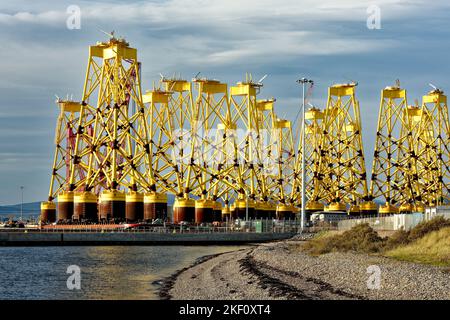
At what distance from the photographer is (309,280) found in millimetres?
45531

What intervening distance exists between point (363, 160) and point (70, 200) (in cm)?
6054

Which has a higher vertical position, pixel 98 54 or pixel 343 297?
pixel 98 54

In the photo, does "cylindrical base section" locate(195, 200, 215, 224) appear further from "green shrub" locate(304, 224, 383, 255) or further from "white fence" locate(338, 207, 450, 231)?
"green shrub" locate(304, 224, 383, 255)

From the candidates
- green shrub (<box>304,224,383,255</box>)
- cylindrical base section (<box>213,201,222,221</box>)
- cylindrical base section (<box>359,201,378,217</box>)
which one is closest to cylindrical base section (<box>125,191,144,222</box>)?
cylindrical base section (<box>213,201,222,221</box>)

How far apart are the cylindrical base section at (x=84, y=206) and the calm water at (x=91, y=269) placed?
14.5m

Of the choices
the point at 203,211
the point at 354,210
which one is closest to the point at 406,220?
the point at 203,211

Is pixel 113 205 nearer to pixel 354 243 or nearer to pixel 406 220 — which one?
pixel 406 220

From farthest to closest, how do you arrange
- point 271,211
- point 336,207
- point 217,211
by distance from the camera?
point 336,207
point 271,211
point 217,211

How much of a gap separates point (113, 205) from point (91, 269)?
44.6 meters

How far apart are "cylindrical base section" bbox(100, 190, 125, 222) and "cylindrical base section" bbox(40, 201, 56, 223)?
24.3 metres

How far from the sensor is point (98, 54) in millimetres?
112438

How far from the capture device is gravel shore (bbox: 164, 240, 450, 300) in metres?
38.1
